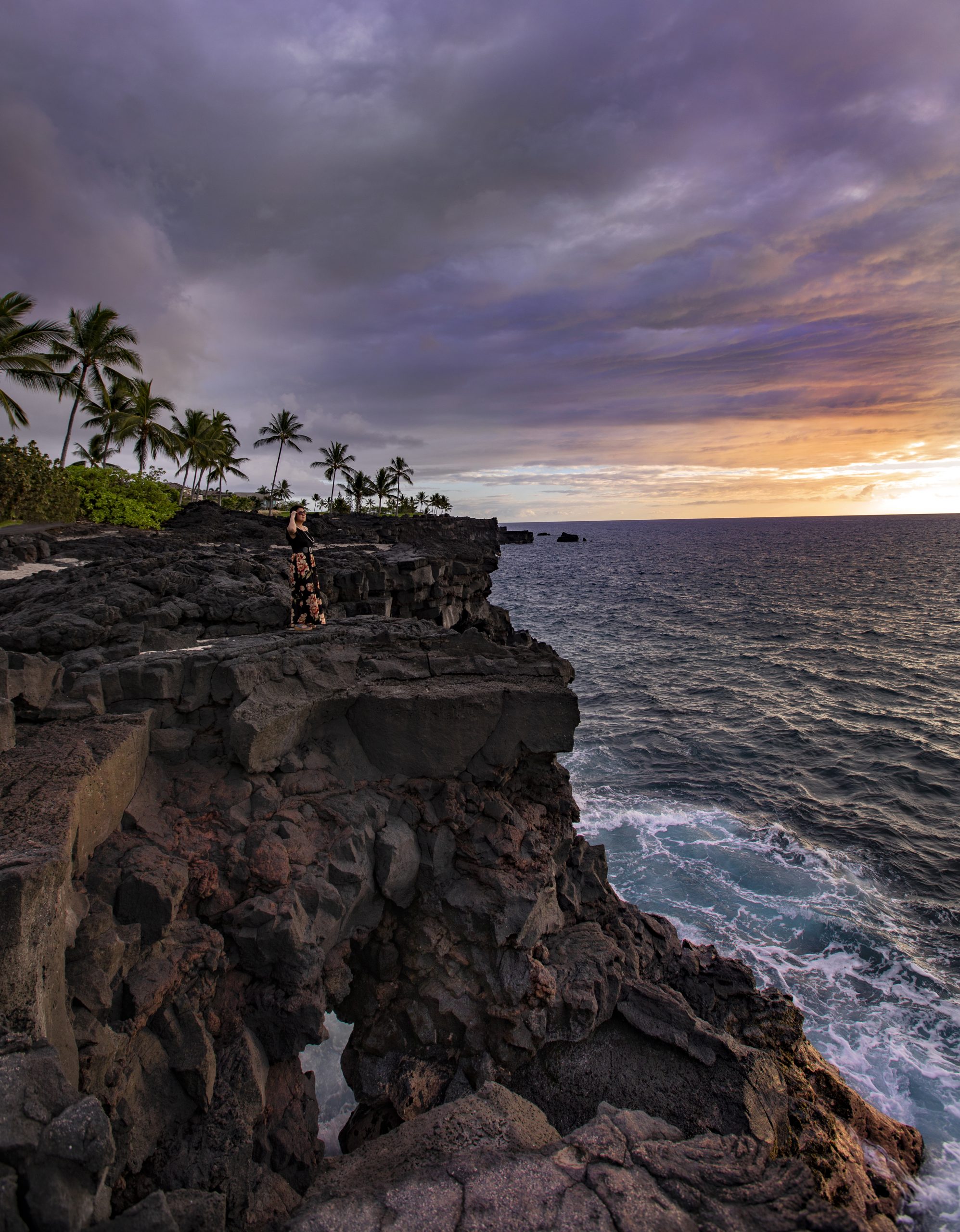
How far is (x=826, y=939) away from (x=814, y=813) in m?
6.71

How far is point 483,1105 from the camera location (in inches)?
243

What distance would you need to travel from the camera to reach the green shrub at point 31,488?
2998 cm

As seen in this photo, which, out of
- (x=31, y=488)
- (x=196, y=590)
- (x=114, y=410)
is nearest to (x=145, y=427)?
(x=114, y=410)

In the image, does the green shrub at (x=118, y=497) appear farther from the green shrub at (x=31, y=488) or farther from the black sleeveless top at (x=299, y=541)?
the black sleeveless top at (x=299, y=541)

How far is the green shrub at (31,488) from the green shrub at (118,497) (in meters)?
2.15

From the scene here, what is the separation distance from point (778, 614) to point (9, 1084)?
63.4 meters

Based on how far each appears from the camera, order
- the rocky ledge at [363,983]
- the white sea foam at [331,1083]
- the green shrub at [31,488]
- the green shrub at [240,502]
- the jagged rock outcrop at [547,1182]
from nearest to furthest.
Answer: the jagged rock outcrop at [547,1182] → the rocky ledge at [363,983] → the white sea foam at [331,1083] → the green shrub at [31,488] → the green shrub at [240,502]

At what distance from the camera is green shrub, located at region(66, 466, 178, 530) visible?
37625mm

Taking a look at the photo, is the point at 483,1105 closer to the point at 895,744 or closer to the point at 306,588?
the point at 306,588

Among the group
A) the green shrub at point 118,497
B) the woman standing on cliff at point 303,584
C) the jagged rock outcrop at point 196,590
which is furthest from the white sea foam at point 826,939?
the green shrub at point 118,497

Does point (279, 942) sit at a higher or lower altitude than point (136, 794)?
lower

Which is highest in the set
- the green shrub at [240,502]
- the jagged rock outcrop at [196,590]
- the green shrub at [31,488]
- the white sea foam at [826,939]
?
the green shrub at [240,502]

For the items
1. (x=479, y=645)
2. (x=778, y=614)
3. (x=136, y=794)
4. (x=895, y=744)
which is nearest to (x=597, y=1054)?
(x=479, y=645)

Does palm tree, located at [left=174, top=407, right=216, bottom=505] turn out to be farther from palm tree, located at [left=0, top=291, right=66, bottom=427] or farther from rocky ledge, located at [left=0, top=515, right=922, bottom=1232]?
rocky ledge, located at [left=0, top=515, right=922, bottom=1232]
